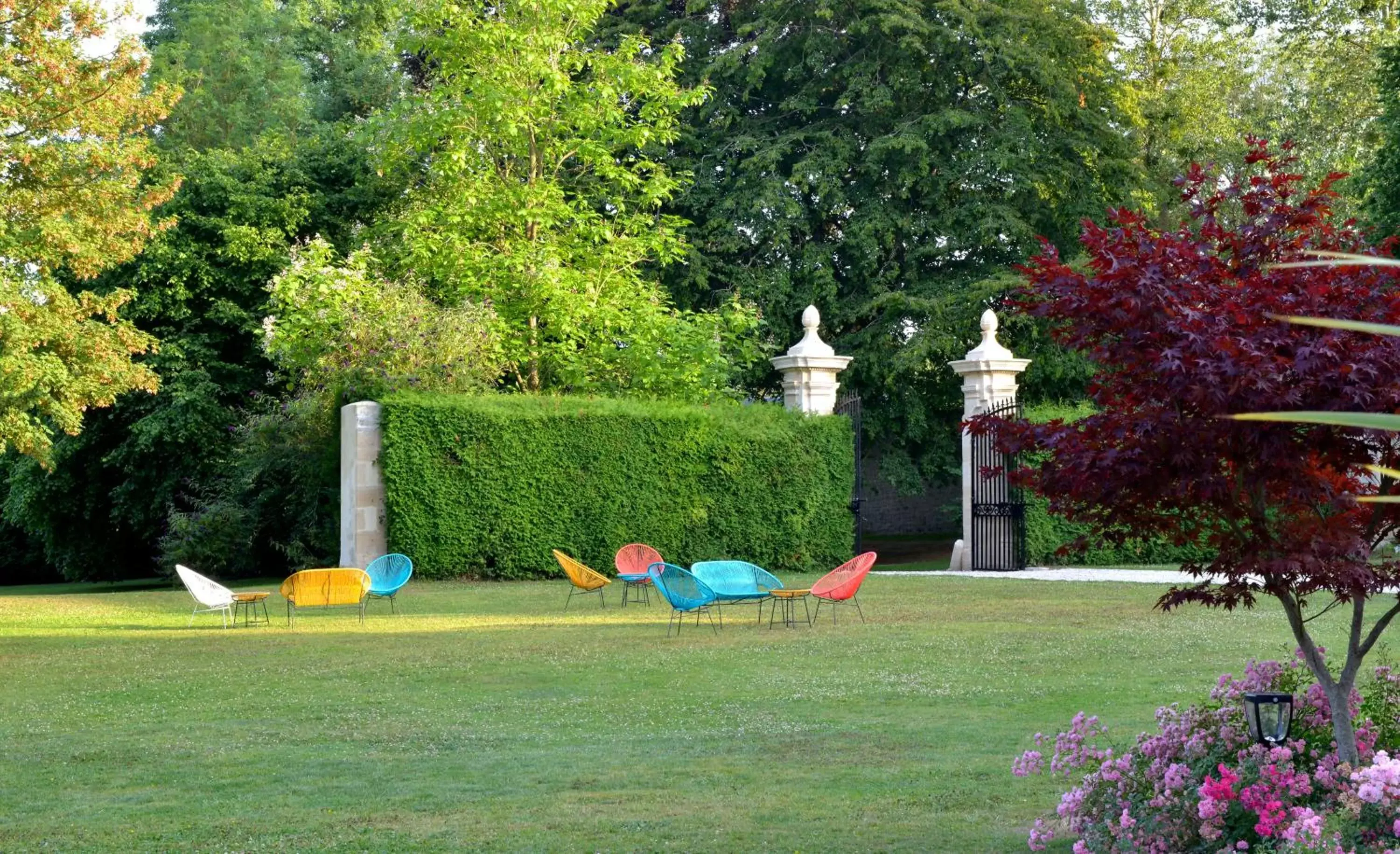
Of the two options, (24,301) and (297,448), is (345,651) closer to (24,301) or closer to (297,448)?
(24,301)

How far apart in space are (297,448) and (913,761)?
16.5m

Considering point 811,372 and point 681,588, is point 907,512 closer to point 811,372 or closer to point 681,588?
point 811,372

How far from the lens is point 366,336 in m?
22.0

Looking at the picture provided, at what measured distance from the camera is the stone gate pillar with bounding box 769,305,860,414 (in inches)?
939

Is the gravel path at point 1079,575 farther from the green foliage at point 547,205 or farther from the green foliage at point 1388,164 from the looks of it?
the green foliage at point 1388,164

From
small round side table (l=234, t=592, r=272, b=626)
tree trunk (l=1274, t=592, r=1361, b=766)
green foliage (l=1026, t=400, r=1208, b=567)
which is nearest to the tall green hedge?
green foliage (l=1026, t=400, r=1208, b=567)

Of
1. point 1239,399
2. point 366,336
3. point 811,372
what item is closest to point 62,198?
point 366,336

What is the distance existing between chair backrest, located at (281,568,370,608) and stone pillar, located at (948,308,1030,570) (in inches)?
423

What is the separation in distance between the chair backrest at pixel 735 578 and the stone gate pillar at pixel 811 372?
845cm

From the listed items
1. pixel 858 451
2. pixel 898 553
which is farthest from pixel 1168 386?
pixel 898 553

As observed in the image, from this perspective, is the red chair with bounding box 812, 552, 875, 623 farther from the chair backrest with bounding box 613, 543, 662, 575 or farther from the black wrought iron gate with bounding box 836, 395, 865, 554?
the black wrought iron gate with bounding box 836, 395, 865, 554

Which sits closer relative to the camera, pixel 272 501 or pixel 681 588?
pixel 681 588

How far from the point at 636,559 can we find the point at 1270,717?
13.4m

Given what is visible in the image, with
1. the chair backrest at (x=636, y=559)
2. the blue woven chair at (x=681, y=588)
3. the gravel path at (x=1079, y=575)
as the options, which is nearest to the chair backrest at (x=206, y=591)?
the blue woven chair at (x=681, y=588)
